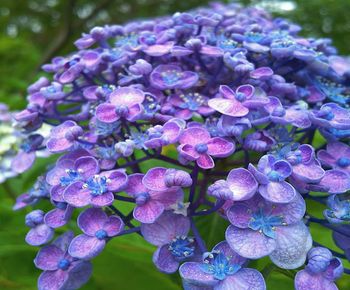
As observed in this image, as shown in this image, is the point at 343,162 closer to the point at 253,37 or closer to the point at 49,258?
the point at 253,37

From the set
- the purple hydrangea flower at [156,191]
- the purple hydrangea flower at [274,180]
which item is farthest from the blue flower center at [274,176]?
the purple hydrangea flower at [156,191]

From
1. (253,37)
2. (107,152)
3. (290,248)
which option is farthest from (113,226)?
(253,37)

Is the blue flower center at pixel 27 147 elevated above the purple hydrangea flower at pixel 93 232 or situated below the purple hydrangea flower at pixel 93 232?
below

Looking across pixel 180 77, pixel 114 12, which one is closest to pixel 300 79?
pixel 180 77

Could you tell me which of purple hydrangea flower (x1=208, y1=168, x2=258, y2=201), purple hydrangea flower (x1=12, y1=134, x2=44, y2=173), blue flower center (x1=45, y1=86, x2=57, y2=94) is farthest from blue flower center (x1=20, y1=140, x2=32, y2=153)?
purple hydrangea flower (x1=208, y1=168, x2=258, y2=201)

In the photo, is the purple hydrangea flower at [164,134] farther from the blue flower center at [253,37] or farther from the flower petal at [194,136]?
the blue flower center at [253,37]

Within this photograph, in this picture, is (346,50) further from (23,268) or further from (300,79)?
(23,268)
